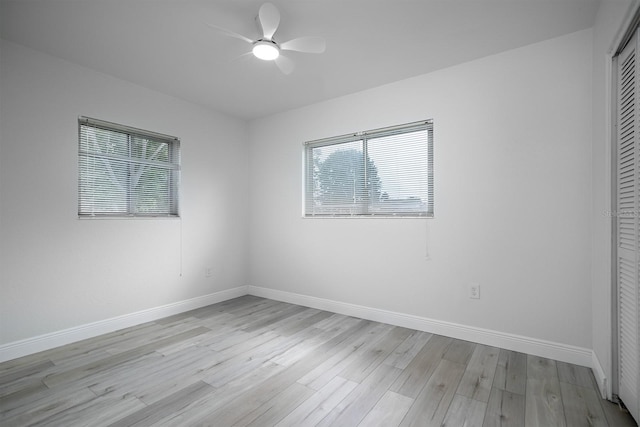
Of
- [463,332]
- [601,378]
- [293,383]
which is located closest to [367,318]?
[463,332]

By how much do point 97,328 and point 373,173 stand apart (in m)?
3.16

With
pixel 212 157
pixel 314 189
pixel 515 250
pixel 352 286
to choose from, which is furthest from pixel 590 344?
pixel 212 157

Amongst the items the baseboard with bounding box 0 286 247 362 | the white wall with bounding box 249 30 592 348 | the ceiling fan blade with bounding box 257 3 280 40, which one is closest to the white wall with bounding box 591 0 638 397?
the white wall with bounding box 249 30 592 348

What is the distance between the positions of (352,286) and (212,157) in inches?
95.0

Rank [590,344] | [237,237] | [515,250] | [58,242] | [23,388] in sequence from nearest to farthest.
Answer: [23,388] < [590,344] < [515,250] < [58,242] < [237,237]

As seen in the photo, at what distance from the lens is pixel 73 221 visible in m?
2.79

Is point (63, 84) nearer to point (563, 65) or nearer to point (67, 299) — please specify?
point (67, 299)

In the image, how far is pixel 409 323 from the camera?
3.05 m

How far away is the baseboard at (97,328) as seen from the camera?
96.8 inches

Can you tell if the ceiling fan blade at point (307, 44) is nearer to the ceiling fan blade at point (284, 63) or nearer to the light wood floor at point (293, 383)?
the ceiling fan blade at point (284, 63)

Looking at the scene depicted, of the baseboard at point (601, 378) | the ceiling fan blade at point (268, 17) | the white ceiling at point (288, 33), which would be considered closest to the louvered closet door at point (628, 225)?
the baseboard at point (601, 378)

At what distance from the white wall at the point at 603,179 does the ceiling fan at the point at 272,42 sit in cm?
173

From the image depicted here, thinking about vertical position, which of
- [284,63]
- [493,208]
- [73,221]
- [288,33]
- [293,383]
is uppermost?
[288,33]

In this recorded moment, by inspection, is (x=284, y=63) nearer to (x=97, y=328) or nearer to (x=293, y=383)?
(x=293, y=383)
